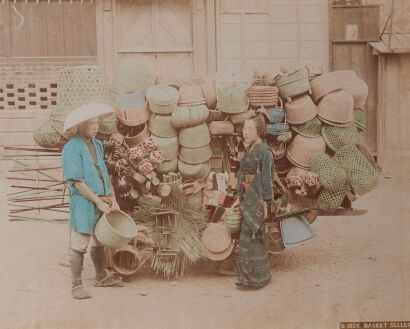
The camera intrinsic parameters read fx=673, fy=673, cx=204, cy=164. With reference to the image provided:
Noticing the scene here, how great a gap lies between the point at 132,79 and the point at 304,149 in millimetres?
1766

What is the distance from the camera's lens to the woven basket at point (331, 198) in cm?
631

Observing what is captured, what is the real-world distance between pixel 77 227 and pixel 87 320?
81 centimetres

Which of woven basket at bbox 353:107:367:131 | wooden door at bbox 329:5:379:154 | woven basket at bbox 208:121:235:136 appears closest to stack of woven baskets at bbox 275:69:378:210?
woven basket at bbox 353:107:367:131

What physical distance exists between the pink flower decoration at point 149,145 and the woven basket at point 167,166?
0.62ft

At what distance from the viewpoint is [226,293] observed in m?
5.73

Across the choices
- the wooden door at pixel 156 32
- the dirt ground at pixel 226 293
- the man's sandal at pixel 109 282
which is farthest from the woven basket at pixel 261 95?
the wooden door at pixel 156 32

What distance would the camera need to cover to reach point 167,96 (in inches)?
243

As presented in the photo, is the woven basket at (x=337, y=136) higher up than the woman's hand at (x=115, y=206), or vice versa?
the woven basket at (x=337, y=136)

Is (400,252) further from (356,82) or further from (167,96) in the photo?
(167,96)

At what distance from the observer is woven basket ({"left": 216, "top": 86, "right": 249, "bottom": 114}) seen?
20.5 feet

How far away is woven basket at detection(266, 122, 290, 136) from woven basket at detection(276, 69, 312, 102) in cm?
26

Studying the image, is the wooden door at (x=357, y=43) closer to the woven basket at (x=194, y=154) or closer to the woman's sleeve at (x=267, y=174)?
the woven basket at (x=194, y=154)

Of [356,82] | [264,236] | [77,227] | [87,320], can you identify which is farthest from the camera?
[356,82]

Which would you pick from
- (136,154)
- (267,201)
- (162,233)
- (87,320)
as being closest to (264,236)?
(267,201)
